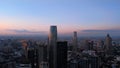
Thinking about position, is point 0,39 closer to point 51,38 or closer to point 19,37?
point 19,37

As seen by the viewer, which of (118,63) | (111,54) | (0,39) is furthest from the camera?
(111,54)

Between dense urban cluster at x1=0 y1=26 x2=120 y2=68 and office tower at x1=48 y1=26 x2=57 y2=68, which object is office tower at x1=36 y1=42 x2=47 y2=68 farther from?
office tower at x1=48 y1=26 x2=57 y2=68

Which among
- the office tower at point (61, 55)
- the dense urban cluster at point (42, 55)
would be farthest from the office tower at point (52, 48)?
the office tower at point (61, 55)

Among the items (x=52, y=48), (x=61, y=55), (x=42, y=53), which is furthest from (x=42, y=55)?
(x=61, y=55)

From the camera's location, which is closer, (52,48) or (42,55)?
(52,48)

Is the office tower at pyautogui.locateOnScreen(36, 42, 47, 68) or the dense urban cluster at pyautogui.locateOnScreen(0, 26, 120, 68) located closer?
the office tower at pyautogui.locateOnScreen(36, 42, 47, 68)

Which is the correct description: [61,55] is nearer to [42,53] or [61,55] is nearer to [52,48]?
[52,48]

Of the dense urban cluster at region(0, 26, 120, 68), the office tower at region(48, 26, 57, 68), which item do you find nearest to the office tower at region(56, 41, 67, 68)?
the dense urban cluster at region(0, 26, 120, 68)

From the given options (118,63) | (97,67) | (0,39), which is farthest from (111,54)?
(0,39)
